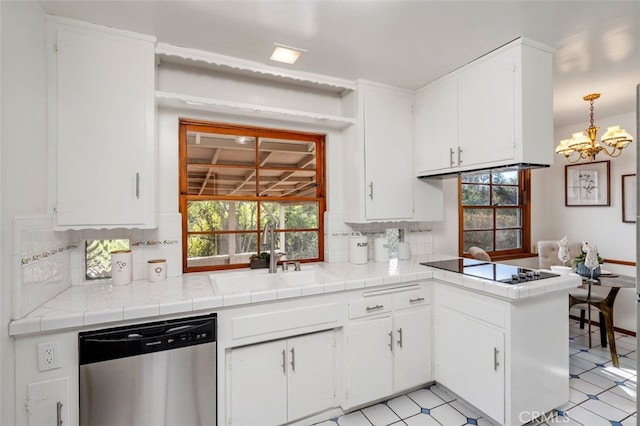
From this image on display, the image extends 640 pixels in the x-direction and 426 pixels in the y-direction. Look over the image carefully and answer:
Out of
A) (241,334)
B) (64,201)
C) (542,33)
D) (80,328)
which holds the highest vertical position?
(542,33)

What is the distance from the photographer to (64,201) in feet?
5.54

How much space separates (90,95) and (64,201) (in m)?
0.61

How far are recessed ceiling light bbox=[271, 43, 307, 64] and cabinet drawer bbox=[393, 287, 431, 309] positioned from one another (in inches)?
69.8

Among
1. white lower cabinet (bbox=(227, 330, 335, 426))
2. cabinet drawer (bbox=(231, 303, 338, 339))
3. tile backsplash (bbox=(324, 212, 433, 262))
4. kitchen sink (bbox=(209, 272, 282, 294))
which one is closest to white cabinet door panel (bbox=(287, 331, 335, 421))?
white lower cabinet (bbox=(227, 330, 335, 426))

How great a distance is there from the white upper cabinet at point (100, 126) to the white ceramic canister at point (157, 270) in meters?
0.29

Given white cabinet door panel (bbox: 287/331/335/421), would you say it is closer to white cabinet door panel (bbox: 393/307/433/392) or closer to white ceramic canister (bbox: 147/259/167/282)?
white cabinet door panel (bbox: 393/307/433/392)

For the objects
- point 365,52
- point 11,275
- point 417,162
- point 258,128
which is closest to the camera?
point 11,275

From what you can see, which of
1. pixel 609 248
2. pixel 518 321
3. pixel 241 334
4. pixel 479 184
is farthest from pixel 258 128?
pixel 609 248

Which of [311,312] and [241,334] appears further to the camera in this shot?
[311,312]

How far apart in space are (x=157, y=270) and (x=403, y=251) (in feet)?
6.60

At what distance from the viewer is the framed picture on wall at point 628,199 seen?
3.36 meters

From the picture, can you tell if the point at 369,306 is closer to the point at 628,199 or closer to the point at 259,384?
the point at 259,384

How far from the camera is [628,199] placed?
11.2 feet

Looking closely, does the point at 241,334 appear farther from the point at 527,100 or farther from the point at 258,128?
the point at 527,100
